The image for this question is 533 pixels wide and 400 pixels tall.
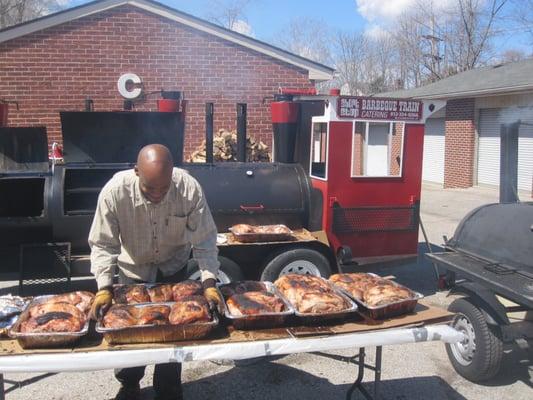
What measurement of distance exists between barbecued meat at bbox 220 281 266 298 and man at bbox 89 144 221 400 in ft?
0.47

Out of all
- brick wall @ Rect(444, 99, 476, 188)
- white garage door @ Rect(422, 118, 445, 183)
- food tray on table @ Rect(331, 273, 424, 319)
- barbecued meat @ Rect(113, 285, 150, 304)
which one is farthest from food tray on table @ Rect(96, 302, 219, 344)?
white garage door @ Rect(422, 118, 445, 183)

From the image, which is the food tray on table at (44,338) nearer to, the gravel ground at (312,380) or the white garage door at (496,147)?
the gravel ground at (312,380)

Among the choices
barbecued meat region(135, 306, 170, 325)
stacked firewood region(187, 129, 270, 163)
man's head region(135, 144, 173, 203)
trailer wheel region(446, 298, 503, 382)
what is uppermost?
stacked firewood region(187, 129, 270, 163)

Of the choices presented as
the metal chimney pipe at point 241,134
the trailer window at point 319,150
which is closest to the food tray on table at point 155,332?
the trailer window at point 319,150

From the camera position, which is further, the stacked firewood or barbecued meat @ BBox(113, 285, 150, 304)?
the stacked firewood

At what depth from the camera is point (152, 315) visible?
2.63 meters

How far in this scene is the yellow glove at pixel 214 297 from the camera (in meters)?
2.84

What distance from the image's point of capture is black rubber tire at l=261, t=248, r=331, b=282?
537 centimetres

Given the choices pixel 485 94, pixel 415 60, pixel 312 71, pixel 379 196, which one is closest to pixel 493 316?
pixel 379 196

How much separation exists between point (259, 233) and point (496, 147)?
11372mm

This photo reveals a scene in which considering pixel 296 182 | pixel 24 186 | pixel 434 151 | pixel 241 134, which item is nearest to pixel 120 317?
pixel 296 182

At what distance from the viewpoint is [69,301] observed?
2922mm

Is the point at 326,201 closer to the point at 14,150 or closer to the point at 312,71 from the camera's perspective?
the point at 14,150

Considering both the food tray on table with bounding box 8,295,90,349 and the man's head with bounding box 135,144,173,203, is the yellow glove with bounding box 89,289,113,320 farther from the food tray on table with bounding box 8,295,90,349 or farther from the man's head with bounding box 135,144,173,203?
the man's head with bounding box 135,144,173,203
